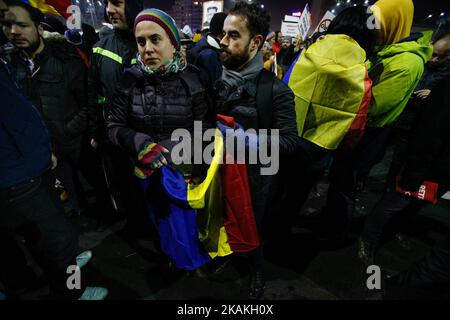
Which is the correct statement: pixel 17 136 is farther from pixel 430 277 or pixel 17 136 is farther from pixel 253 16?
pixel 430 277

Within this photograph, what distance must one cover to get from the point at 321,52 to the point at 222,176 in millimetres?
1294

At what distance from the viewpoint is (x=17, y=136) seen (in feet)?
5.16

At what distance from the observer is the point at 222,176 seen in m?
1.92

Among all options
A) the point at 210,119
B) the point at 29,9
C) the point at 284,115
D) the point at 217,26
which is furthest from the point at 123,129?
the point at 217,26

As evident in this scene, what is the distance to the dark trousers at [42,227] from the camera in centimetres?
167

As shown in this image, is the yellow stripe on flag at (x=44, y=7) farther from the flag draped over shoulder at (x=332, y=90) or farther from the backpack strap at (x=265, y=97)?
the flag draped over shoulder at (x=332, y=90)

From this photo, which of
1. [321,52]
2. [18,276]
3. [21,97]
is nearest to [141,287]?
[18,276]

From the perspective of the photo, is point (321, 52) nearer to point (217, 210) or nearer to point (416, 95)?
point (217, 210)

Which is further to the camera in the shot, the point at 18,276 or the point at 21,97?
the point at 18,276

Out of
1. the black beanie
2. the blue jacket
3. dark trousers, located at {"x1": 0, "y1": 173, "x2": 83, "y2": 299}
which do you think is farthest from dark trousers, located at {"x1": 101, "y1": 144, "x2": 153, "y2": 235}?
the black beanie

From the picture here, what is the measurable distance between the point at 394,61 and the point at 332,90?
801 millimetres

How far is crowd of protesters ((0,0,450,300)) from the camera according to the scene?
178 cm

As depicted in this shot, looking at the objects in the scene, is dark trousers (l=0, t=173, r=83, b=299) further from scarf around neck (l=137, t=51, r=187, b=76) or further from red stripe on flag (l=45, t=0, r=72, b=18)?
red stripe on flag (l=45, t=0, r=72, b=18)
